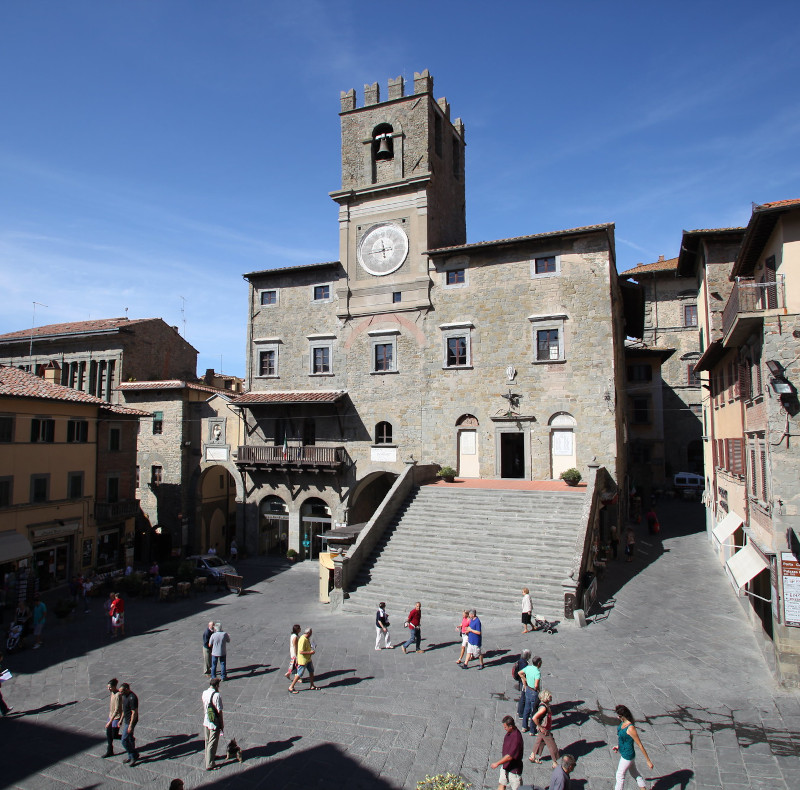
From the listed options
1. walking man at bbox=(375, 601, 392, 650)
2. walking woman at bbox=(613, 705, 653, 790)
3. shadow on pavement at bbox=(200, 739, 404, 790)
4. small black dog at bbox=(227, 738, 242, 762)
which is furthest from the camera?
walking man at bbox=(375, 601, 392, 650)

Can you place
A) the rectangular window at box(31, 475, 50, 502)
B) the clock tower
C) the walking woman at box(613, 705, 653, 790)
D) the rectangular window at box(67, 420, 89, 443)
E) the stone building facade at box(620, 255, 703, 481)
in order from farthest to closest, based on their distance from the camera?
the stone building facade at box(620, 255, 703, 481), the clock tower, the rectangular window at box(67, 420, 89, 443), the rectangular window at box(31, 475, 50, 502), the walking woman at box(613, 705, 653, 790)

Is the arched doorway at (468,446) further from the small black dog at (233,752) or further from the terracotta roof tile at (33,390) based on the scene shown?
the small black dog at (233,752)

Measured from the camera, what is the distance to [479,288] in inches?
1172

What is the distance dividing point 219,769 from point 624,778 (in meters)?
6.84

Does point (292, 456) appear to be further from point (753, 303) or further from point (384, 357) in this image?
point (753, 303)

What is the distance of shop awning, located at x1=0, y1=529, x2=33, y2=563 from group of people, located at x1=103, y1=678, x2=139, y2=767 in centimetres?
1491

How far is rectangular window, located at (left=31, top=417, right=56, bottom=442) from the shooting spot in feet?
83.5

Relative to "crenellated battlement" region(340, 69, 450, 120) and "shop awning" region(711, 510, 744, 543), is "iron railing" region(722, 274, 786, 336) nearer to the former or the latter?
"shop awning" region(711, 510, 744, 543)

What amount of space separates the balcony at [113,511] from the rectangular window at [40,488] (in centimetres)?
302

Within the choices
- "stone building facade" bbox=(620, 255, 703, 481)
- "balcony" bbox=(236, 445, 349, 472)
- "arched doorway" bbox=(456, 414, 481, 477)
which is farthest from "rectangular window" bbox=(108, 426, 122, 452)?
"stone building facade" bbox=(620, 255, 703, 481)

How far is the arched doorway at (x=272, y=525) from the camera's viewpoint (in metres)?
32.8

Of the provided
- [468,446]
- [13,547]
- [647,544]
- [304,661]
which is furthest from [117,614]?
[647,544]

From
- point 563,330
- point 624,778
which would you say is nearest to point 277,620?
point 624,778

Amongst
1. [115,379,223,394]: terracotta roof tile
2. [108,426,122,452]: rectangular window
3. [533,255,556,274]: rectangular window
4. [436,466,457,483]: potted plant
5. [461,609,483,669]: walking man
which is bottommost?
[461,609,483,669]: walking man
